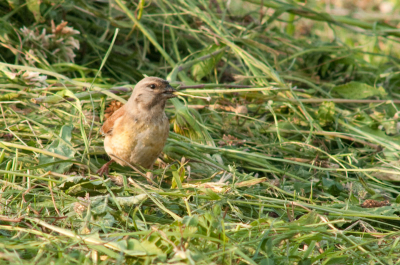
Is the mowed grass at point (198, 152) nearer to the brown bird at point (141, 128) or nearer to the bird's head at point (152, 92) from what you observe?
the brown bird at point (141, 128)

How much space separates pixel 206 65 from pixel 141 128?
4.87ft

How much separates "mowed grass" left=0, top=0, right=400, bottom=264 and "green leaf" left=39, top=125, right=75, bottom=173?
0.02 metres

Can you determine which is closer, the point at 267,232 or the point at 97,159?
the point at 267,232

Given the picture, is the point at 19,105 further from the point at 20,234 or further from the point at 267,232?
the point at 267,232

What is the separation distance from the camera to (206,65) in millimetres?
4941

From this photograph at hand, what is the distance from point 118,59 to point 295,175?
2.57 metres

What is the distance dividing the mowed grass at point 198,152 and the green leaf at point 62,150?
2 cm

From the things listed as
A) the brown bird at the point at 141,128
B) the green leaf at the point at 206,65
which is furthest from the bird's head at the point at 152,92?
the green leaf at the point at 206,65

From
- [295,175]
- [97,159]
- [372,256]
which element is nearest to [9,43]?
[97,159]

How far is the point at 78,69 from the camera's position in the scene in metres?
4.84

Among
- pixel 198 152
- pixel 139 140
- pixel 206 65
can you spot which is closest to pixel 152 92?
pixel 139 140

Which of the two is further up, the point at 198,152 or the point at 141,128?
the point at 141,128

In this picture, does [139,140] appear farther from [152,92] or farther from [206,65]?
[206,65]

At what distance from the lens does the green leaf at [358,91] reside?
16.3 ft
